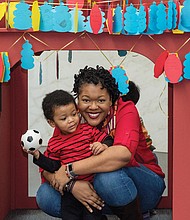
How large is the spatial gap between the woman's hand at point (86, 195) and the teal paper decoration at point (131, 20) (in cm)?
55

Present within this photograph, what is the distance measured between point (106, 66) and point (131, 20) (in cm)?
95

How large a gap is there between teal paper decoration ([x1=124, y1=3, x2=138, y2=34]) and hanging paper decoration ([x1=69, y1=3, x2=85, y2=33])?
142 millimetres

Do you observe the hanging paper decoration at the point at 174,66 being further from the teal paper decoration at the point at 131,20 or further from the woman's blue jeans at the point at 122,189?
the woman's blue jeans at the point at 122,189

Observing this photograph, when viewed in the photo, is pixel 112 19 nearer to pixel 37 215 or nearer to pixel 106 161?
pixel 106 161

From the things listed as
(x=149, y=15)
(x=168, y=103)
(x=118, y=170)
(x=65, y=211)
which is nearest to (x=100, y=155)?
(x=118, y=170)

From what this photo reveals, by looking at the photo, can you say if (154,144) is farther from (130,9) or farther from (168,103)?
(130,9)

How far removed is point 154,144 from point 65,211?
845mm

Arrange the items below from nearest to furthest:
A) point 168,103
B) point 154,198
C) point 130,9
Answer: point 130,9 < point 154,198 < point 168,103

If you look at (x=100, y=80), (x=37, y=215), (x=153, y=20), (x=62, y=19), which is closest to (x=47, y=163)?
(x=100, y=80)

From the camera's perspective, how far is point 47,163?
2.03 m

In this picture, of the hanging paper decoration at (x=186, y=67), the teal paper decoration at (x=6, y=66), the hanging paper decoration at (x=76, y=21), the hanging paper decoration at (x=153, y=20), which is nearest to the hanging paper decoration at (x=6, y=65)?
the teal paper decoration at (x=6, y=66)

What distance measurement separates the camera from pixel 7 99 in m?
2.71

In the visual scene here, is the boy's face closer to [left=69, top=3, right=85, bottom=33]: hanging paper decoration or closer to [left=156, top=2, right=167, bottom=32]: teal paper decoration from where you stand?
[left=69, top=3, right=85, bottom=33]: hanging paper decoration

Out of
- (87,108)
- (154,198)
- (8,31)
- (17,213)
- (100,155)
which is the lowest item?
(17,213)
